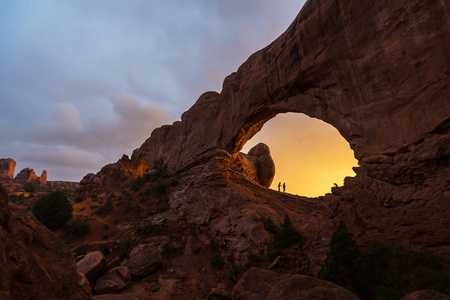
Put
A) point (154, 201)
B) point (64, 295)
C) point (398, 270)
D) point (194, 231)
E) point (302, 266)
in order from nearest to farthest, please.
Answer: point (64, 295) < point (398, 270) < point (302, 266) < point (194, 231) < point (154, 201)

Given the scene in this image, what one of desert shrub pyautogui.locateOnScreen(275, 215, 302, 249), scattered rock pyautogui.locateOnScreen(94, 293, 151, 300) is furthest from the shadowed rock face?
scattered rock pyautogui.locateOnScreen(94, 293, 151, 300)

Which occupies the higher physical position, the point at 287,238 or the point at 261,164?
the point at 261,164

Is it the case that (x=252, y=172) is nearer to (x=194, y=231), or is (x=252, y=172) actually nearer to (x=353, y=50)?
(x=194, y=231)

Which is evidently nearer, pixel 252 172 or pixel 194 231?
pixel 194 231

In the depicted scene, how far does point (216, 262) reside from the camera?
44.9ft

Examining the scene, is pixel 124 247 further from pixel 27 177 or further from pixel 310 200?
pixel 27 177

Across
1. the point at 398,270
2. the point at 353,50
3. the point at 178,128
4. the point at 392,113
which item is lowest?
the point at 398,270

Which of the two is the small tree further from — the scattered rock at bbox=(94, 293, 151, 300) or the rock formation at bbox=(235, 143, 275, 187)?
the rock formation at bbox=(235, 143, 275, 187)

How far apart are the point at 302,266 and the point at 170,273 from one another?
28.3ft

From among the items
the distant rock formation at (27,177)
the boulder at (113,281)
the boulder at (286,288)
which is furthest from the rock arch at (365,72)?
the distant rock formation at (27,177)

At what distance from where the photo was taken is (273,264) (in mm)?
10781

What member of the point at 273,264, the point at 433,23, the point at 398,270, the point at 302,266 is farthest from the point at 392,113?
the point at 273,264

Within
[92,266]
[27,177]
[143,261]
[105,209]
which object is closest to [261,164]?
[105,209]

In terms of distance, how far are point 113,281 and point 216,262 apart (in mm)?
6292
